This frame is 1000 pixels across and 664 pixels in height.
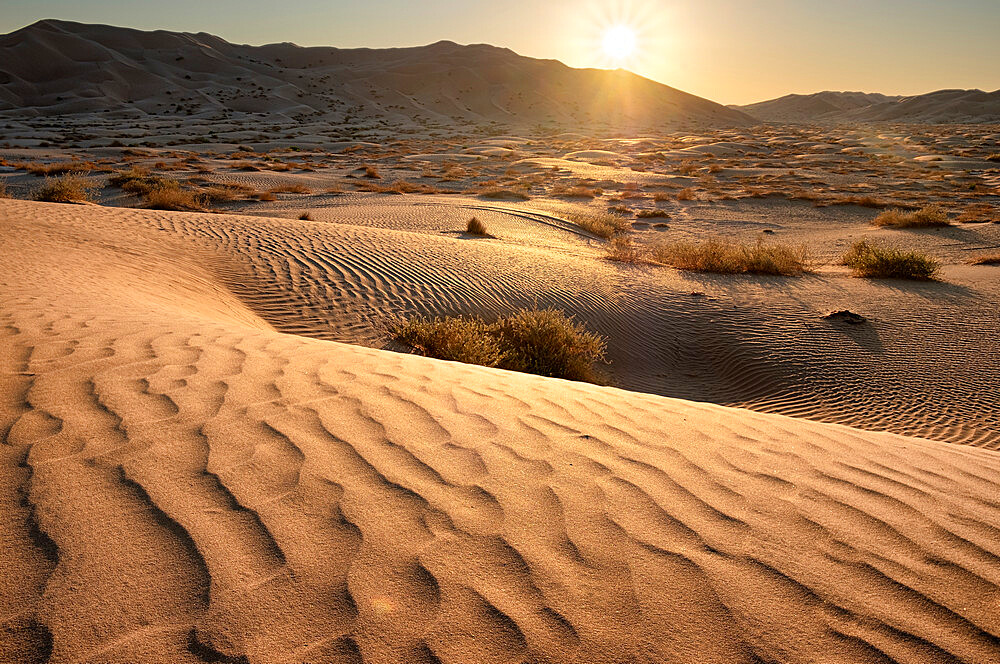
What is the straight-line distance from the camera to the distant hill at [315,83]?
63.2 meters

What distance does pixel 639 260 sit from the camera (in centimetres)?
1138

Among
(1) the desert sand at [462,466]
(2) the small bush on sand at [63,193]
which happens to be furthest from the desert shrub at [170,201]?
(1) the desert sand at [462,466]

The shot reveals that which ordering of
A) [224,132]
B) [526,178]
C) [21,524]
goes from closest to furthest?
[21,524], [526,178], [224,132]

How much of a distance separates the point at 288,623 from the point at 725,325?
305 inches

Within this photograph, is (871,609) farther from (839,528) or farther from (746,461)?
(746,461)

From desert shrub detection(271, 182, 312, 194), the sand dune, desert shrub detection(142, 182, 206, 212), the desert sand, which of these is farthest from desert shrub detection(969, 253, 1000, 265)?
desert shrub detection(271, 182, 312, 194)

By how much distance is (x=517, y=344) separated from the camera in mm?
6527

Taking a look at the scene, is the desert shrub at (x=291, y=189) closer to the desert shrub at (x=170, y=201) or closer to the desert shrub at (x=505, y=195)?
the desert shrub at (x=170, y=201)

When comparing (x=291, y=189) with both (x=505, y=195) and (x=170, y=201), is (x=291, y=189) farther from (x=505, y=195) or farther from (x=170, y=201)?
(x=505, y=195)

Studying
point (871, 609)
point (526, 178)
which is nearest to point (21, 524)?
point (871, 609)

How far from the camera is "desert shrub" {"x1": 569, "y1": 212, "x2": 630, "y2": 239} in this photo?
51.7ft

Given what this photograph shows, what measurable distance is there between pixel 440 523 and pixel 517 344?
4724 millimetres

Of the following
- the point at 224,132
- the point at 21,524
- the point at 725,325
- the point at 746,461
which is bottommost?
the point at 725,325

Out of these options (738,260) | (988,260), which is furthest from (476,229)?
(988,260)
